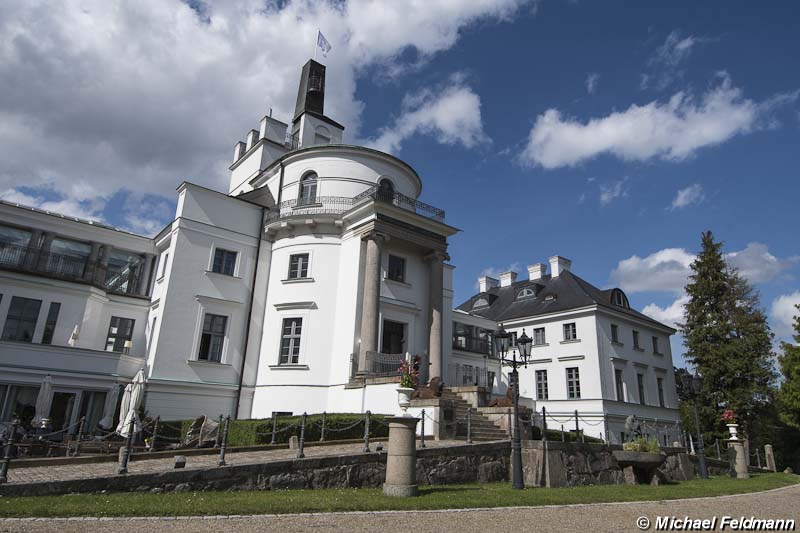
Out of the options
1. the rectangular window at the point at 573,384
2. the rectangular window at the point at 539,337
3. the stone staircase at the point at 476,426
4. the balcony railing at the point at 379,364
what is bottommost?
the stone staircase at the point at 476,426

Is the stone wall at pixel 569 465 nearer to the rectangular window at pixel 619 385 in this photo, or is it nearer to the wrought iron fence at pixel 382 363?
the wrought iron fence at pixel 382 363

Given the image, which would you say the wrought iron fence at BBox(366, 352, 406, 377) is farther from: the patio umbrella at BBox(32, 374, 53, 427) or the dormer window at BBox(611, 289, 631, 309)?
the dormer window at BBox(611, 289, 631, 309)

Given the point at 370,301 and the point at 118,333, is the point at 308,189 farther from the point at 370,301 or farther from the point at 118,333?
the point at 118,333

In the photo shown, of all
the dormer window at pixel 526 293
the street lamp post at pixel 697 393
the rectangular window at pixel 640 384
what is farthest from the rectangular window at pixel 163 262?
the rectangular window at pixel 640 384

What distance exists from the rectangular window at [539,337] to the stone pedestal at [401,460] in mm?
29440

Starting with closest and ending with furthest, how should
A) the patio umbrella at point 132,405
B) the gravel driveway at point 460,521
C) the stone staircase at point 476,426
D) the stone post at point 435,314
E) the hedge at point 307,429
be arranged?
the gravel driveway at point 460,521 < the hedge at point 307,429 < the stone staircase at point 476,426 < the patio umbrella at point 132,405 < the stone post at point 435,314

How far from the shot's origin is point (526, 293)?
4306 cm

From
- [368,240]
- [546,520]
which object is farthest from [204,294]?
[546,520]

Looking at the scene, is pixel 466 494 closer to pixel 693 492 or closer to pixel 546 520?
pixel 546 520

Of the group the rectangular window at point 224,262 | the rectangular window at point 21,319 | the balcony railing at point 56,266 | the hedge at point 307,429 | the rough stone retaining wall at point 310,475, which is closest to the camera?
the rough stone retaining wall at point 310,475

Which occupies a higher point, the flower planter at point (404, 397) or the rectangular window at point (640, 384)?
the rectangular window at point (640, 384)

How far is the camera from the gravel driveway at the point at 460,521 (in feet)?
22.5

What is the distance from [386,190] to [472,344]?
1551 centimetres

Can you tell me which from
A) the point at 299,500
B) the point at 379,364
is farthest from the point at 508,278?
the point at 299,500
